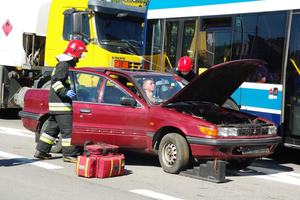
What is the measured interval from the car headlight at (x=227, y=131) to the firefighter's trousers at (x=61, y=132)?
242 cm

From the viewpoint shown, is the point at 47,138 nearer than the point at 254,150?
No

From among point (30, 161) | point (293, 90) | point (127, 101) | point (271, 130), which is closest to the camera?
point (127, 101)

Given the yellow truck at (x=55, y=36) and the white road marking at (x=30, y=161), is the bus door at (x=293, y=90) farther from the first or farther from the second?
the yellow truck at (x=55, y=36)

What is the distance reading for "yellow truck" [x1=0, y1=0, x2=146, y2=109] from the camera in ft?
41.9

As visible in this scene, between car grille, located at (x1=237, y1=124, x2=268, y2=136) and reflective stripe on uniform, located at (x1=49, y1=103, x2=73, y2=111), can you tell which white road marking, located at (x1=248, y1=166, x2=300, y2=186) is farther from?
reflective stripe on uniform, located at (x1=49, y1=103, x2=73, y2=111)

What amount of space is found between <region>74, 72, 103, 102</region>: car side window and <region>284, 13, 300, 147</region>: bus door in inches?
131

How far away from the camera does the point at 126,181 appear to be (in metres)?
7.02

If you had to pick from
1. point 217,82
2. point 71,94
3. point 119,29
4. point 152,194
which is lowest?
point 152,194

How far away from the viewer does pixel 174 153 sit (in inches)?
297

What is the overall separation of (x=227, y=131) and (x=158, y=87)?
61.1 inches

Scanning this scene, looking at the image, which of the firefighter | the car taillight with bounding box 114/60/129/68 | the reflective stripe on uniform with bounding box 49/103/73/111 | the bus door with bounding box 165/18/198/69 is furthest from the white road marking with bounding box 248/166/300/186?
the car taillight with bounding box 114/60/129/68

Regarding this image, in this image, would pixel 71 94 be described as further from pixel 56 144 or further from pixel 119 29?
pixel 119 29

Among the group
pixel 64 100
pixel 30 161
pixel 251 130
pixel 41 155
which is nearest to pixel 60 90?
pixel 64 100

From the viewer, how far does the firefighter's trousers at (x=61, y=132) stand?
320 inches
